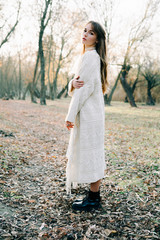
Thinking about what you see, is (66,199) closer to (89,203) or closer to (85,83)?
(89,203)

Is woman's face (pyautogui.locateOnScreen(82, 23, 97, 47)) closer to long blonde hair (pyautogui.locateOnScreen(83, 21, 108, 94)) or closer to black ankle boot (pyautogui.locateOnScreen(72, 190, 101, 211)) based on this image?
long blonde hair (pyautogui.locateOnScreen(83, 21, 108, 94))

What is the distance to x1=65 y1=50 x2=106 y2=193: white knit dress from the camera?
8.03 ft

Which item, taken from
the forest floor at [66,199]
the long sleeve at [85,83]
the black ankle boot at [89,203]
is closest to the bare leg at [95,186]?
the black ankle boot at [89,203]

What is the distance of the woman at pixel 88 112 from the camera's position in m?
2.45

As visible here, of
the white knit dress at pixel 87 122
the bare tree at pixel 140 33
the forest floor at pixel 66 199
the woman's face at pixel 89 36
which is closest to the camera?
the forest floor at pixel 66 199

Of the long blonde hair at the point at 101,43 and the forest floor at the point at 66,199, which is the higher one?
the long blonde hair at the point at 101,43

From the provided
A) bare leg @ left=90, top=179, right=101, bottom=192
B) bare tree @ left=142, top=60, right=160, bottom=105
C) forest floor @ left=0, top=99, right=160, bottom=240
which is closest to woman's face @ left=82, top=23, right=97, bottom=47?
bare leg @ left=90, top=179, right=101, bottom=192

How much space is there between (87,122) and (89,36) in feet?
3.39

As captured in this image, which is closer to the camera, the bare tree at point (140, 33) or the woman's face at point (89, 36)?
the woman's face at point (89, 36)

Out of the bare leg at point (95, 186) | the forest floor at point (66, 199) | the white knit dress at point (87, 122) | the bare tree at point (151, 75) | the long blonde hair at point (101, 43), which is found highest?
the bare tree at point (151, 75)

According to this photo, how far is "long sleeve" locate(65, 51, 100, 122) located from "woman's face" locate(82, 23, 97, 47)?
0.18 m

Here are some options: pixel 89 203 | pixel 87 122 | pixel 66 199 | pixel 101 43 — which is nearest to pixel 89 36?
pixel 101 43

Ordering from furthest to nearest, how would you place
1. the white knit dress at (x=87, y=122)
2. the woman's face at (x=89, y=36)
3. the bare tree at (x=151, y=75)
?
the bare tree at (x=151, y=75) < the woman's face at (x=89, y=36) < the white knit dress at (x=87, y=122)

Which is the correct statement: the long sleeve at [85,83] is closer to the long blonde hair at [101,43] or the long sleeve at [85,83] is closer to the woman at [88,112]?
the woman at [88,112]
